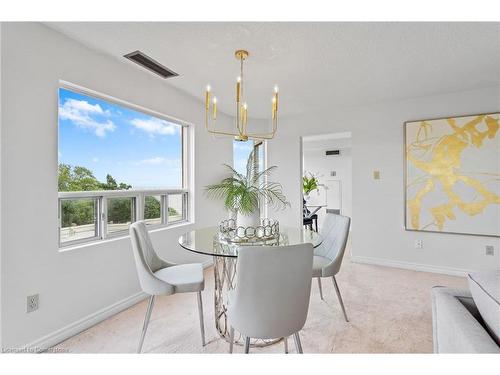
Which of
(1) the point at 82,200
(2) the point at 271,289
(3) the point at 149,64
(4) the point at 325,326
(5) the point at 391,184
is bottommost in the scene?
(4) the point at 325,326

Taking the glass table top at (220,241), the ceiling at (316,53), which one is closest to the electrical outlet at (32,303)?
the glass table top at (220,241)

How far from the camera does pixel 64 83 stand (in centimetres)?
202

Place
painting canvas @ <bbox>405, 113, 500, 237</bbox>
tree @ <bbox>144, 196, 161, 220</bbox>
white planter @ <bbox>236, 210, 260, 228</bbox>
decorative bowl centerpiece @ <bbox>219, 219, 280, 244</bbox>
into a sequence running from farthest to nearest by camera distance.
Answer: painting canvas @ <bbox>405, 113, 500, 237</bbox> → tree @ <bbox>144, 196, 161, 220</bbox> → white planter @ <bbox>236, 210, 260, 228</bbox> → decorative bowl centerpiece @ <bbox>219, 219, 280, 244</bbox>

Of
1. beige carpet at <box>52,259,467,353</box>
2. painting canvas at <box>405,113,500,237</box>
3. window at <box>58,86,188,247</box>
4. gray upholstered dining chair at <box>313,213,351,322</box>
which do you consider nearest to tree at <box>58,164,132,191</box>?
window at <box>58,86,188,247</box>

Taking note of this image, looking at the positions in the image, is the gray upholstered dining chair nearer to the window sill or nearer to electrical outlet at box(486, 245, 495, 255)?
the window sill

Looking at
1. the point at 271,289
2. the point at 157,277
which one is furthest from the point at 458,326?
the point at 157,277

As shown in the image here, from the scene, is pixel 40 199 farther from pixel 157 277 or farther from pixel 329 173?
pixel 329 173

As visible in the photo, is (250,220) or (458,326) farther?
(250,220)

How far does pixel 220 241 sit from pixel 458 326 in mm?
1413

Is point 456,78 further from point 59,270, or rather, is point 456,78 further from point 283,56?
point 59,270

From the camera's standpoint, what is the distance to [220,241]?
194 centimetres

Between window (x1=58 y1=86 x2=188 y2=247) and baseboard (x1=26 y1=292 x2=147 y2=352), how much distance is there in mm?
630

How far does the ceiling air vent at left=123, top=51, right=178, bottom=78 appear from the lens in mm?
2232

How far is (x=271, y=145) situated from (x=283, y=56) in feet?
7.63
